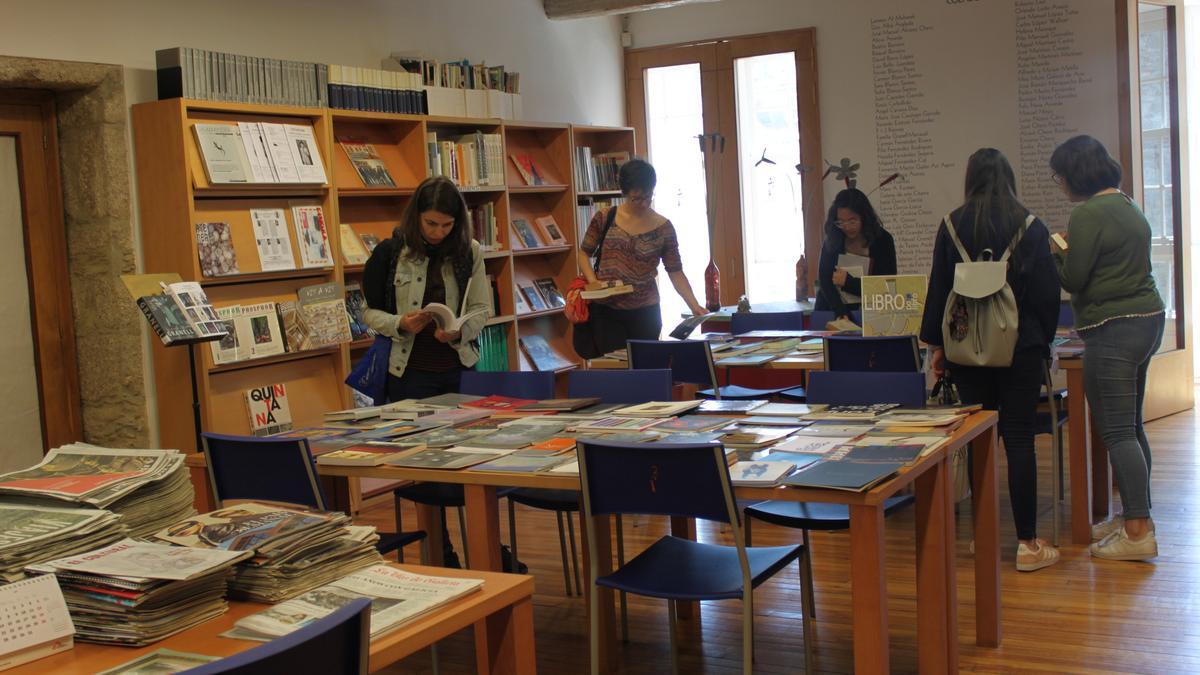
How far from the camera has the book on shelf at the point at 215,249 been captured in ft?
17.3

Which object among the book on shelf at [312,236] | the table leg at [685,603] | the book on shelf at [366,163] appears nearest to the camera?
the table leg at [685,603]

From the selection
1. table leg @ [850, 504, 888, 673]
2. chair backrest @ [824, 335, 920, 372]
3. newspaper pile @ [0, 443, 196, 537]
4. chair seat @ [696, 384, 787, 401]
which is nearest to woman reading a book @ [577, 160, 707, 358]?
chair seat @ [696, 384, 787, 401]

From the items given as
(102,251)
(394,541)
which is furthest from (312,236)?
(394,541)

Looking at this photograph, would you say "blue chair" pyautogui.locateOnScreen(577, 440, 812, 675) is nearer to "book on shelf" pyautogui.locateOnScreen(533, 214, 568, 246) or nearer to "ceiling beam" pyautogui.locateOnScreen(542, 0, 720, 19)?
"book on shelf" pyautogui.locateOnScreen(533, 214, 568, 246)

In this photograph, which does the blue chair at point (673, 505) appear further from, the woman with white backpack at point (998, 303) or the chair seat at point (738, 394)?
the chair seat at point (738, 394)

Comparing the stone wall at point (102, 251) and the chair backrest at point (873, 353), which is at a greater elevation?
the stone wall at point (102, 251)

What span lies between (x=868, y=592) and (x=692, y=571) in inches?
20.8

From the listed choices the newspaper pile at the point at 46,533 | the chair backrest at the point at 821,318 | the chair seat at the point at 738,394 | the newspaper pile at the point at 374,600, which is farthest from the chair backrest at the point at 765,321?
the newspaper pile at the point at 46,533

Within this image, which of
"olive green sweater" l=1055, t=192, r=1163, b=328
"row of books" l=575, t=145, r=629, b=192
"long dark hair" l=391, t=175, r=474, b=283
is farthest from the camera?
"row of books" l=575, t=145, r=629, b=192

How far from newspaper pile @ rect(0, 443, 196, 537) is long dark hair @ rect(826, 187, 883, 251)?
157 inches

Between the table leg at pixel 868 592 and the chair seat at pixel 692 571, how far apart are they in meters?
0.29

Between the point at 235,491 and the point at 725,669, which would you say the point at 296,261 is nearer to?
the point at 235,491

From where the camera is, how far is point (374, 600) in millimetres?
1942

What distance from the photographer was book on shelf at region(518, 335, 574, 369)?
7.47m
